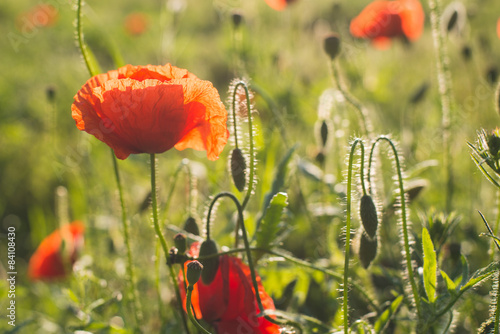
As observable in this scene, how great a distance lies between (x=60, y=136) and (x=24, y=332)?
1.91 metres

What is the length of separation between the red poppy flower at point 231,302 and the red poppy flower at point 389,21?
155 centimetres

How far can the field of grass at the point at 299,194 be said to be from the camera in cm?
104

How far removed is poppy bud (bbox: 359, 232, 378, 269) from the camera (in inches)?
38.9

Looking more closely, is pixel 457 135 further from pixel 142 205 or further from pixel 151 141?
pixel 151 141

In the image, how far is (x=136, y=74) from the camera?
98 centimetres

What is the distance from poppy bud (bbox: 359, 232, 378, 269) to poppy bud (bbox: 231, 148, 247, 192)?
0.26 meters

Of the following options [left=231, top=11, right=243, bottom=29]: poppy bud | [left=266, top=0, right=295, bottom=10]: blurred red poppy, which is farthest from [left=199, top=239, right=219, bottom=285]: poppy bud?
[left=266, top=0, right=295, bottom=10]: blurred red poppy

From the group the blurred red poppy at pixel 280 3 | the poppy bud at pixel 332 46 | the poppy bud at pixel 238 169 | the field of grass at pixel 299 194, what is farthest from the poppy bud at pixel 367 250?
the blurred red poppy at pixel 280 3

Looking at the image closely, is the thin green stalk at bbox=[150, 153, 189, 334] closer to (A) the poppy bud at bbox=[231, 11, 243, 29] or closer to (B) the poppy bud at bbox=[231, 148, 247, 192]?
(B) the poppy bud at bbox=[231, 148, 247, 192]

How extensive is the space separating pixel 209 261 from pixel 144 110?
0.93 ft

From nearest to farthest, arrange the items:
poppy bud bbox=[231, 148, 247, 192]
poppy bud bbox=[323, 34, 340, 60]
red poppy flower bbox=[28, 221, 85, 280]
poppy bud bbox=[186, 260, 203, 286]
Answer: poppy bud bbox=[186, 260, 203, 286]
poppy bud bbox=[231, 148, 247, 192]
poppy bud bbox=[323, 34, 340, 60]
red poppy flower bbox=[28, 221, 85, 280]

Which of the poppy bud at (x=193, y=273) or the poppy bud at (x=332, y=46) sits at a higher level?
the poppy bud at (x=332, y=46)

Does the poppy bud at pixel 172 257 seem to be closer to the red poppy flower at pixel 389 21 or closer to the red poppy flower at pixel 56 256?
the red poppy flower at pixel 56 256

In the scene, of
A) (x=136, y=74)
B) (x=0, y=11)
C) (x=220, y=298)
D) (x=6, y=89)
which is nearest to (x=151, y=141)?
(x=136, y=74)
